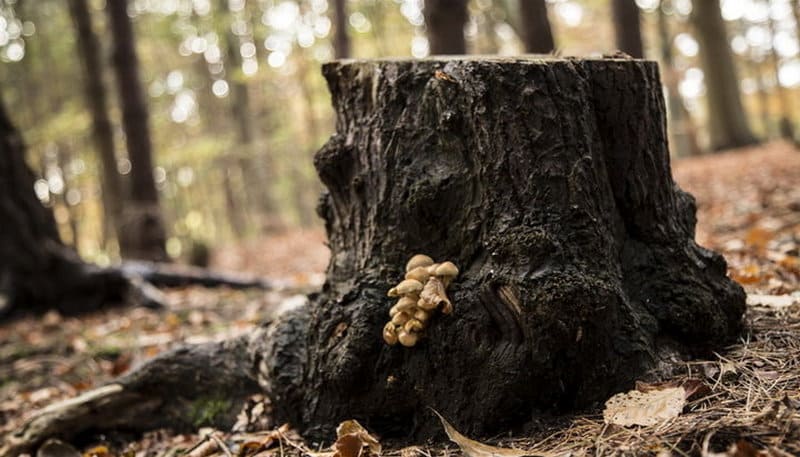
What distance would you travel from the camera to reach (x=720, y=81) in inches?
554

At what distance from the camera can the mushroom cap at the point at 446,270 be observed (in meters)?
2.19

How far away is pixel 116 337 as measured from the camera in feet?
16.2

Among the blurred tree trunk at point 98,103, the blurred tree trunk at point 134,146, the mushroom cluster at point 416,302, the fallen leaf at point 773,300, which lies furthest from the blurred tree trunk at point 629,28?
the mushroom cluster at point 416,302

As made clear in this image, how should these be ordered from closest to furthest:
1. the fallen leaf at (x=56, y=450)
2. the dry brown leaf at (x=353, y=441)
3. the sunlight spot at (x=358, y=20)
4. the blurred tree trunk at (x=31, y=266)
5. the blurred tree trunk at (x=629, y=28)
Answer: the dry brown leaf at (x=353, y=441), the fallen leaf at (x=56, y=450), the blurred tree trunk at (x=31, y=266), the blurred tree trunk at (x=629, y=28), the sunlight spot at (x=358, y=20)

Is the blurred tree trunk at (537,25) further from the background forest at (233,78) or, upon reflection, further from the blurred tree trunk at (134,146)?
the blurred tree trunk at (134,146)

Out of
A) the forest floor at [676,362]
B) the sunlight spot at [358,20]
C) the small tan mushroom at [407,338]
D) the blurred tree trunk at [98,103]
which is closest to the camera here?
the forest floor at [676,362]

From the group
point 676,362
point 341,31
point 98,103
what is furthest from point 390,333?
point 341,31

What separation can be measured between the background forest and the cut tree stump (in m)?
4.42

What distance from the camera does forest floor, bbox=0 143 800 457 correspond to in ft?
5.83

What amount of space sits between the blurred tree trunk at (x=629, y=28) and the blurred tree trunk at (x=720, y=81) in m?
4.97

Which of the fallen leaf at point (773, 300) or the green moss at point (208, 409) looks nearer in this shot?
the fallen leaf at point (773, 300)

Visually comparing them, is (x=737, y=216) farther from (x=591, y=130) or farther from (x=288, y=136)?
(x=288, y=136)

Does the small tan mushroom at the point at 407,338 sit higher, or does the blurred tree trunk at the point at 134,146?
the blurred tree trunk at the point at 134,146

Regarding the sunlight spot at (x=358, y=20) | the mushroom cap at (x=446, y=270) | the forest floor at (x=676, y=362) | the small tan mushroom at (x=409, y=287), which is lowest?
the forest floor at (x=676, y=362)
